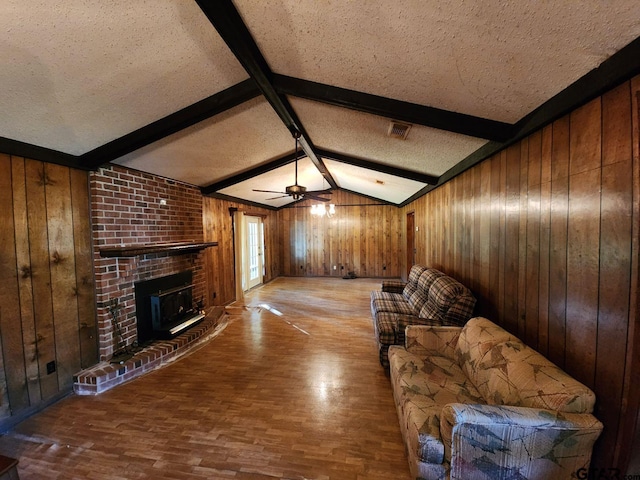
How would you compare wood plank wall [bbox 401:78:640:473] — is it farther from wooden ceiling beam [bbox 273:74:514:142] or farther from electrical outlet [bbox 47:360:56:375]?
electrical outlet [bbox 47:360:56:375]

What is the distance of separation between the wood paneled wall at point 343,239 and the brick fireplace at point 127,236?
4.58 metres

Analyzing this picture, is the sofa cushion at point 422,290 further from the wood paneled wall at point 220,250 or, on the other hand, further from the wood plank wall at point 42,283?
the wood plank wall at point 42,283

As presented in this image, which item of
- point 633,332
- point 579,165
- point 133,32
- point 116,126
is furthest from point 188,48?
point 633,332

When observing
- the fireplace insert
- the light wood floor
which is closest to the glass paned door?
the fireplace insert

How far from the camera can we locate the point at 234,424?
2.01 m

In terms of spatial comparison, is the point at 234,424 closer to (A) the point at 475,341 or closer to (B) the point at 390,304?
(A) the point at 475,341

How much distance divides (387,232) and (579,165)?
6385mm

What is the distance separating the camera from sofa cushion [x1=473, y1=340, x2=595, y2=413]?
4.09ft

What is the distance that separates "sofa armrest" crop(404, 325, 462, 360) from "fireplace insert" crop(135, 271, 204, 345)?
2.77m

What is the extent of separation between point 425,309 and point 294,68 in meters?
2.74

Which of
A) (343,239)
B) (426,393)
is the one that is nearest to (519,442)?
(426,393)

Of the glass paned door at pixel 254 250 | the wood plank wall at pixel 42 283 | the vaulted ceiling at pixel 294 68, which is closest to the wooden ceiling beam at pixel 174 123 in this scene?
the vaulted ceiling at pixel 294 68

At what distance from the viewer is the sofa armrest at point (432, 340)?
2.32m

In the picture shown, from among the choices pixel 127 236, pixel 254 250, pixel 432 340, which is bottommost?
pixel 432 340
